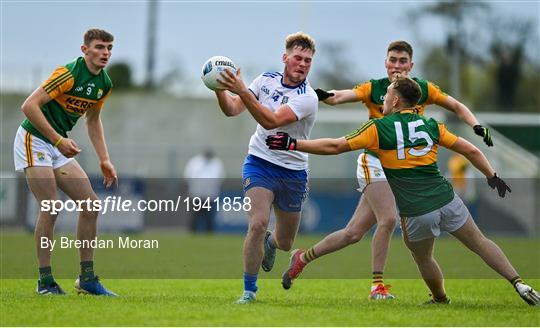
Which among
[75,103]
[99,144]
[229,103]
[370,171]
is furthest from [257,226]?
[75,103]

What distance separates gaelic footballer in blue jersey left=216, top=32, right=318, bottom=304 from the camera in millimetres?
8680

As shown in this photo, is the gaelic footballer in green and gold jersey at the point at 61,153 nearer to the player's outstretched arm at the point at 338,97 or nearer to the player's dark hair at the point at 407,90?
the player's outstretched arm at the point at 338,97

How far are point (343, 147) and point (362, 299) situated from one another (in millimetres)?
1793

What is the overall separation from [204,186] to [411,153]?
15788 millimetres

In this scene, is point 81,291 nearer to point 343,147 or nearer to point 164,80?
point 343,147

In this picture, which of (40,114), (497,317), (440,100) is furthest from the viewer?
(440,100)

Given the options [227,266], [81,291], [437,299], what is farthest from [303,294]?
[227,266]

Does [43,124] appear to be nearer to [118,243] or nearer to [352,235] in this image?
[352,235]

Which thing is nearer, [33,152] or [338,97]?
[33,152]

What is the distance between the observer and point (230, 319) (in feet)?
24.5

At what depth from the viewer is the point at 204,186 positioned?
24203mm

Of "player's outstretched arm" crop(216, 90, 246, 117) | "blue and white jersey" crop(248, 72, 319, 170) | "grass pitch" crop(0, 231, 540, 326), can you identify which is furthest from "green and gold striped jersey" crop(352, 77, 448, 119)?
"grass pitch" crop(0, 231, 540, 326)

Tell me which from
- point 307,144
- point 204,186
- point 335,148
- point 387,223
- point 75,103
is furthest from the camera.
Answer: point 204,186

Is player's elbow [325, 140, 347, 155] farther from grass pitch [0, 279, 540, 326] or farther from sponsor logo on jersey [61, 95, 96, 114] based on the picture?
sponsor logo on jersey [61, 95, 96, 114]
